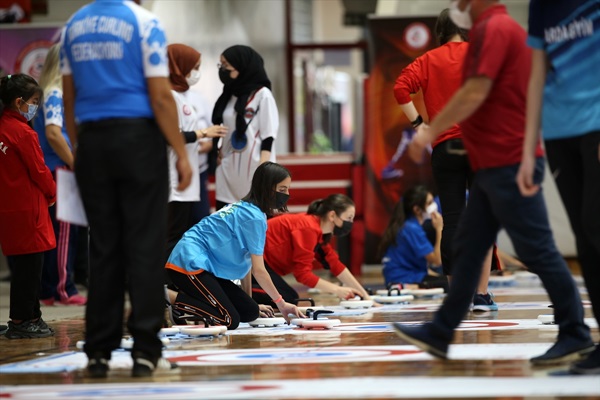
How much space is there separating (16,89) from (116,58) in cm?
213

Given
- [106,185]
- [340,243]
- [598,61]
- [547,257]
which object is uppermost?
[598,61]

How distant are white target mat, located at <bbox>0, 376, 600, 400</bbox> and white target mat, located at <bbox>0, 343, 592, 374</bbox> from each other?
48cm

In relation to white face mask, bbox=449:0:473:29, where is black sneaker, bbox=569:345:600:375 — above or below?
below

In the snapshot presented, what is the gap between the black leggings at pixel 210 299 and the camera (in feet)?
17.3

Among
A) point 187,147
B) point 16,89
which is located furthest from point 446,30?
point 16,89

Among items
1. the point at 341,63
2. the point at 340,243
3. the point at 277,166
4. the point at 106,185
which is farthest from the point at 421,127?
the point at 341,63

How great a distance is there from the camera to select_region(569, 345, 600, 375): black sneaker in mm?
3332

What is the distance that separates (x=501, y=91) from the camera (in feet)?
11.5

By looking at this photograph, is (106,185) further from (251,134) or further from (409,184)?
(409,184)

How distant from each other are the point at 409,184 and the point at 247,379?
7.11 meters

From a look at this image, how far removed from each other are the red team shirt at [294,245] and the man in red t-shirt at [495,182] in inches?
104

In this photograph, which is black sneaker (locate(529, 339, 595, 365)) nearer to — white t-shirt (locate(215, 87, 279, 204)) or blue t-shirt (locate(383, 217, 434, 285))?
white t-shirt (locate(215, 87, 279, 204))

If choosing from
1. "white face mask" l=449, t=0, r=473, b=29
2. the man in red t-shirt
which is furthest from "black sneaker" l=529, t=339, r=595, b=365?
"white face mask" l=449, t=0, r=473, b=29

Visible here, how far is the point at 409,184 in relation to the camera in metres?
10.4
